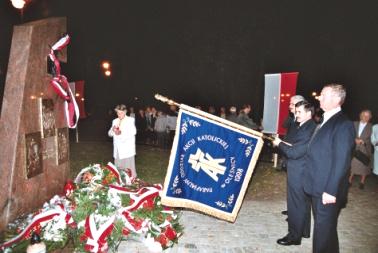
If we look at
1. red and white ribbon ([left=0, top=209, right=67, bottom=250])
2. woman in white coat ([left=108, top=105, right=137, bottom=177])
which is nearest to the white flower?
red and white ribbon ([left=0, top=209, right=67, bottom=250])

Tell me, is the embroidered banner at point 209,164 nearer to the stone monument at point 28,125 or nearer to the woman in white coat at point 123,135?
the stone monument at point 28,125

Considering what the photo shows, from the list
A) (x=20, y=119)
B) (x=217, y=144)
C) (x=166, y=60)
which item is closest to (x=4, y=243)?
(x=20, y=119)

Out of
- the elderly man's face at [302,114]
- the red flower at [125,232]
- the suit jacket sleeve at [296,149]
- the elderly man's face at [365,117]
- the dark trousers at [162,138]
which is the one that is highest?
the elderly man's face at [302,114]

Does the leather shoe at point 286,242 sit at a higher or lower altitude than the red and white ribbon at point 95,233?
lower

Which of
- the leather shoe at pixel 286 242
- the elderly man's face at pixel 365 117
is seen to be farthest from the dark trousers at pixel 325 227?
the elderly man's face at pixel 365 117

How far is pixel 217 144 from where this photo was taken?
5.18 m

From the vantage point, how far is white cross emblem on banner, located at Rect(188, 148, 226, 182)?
517cm

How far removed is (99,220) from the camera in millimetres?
4922

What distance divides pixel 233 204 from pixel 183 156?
1193mm

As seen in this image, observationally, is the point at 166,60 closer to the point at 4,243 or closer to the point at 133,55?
the point at 133,55

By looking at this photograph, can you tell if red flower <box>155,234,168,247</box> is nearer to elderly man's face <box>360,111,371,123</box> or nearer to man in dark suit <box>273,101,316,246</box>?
man in dark suit <box>273,101,316,246</box>

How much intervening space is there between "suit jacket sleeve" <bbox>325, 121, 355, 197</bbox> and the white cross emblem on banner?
1.73 meters

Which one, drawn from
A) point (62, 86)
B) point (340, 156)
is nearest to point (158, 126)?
point (62, 86)

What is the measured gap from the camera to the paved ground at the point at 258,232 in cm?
522
